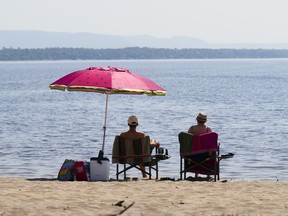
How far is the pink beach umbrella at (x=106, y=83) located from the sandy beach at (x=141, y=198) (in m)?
1.27

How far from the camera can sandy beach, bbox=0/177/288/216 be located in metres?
9.39

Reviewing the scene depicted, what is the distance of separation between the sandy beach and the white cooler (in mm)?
344

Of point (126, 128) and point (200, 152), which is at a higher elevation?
point (200, 152)

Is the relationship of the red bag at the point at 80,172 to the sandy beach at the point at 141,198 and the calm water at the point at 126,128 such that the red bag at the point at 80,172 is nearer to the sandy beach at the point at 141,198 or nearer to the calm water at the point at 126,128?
the sandy beach at the point at 141,198

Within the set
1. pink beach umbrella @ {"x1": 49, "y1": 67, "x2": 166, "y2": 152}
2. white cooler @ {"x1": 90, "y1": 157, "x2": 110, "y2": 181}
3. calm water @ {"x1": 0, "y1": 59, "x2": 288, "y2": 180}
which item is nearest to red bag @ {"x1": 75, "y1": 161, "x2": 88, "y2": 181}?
white cooler @ {"x1": 90, "y1": 157, "x2": 110, "y2": 181}

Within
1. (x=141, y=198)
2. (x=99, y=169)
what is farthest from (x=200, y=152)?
(x=141, y=198)

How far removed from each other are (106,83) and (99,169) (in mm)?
1212

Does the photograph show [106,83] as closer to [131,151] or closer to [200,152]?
[131,151]

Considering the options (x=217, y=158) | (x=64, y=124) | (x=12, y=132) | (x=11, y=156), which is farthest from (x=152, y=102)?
(x=217, y=158)

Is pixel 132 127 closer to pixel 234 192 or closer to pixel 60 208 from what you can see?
pixel 234 192

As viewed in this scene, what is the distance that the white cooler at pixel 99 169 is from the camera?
12.4 m

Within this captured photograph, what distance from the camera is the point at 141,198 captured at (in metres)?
10.3

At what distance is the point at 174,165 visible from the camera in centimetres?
1897

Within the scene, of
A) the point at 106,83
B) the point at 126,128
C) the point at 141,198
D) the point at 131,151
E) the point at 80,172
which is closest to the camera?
the point at 141,198
